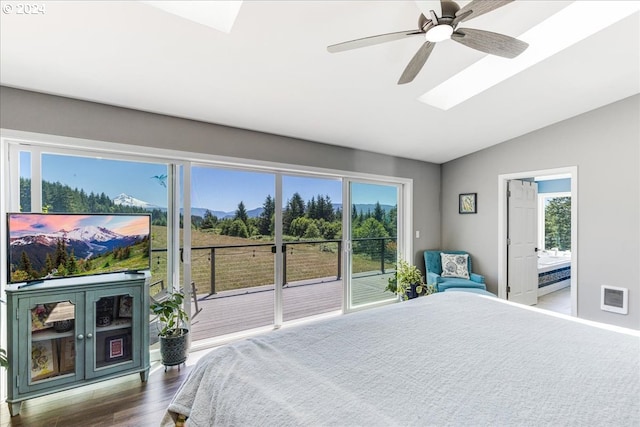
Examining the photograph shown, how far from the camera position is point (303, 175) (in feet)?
Result: 12.4

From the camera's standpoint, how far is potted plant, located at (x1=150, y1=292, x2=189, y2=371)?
8.63ft

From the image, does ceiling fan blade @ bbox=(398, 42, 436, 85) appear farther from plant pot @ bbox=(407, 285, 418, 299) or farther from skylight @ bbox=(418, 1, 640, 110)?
plant pot @ bbox=(407, 285, 418, 299)

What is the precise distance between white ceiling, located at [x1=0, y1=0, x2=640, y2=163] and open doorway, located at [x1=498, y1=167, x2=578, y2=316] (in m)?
1.02

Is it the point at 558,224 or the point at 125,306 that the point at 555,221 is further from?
the point at 125,306

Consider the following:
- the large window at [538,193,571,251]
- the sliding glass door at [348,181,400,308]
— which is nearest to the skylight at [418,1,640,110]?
the sliding glass door at [348,181,400,308]

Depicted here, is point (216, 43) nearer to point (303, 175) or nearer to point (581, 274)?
point (303, 175)

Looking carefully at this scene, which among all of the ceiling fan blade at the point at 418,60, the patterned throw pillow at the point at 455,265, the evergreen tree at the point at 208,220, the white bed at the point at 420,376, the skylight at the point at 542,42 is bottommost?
the patterned throw pillow at the point at 455,265

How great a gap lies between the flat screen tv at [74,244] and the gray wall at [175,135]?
71 cm

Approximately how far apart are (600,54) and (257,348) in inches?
134

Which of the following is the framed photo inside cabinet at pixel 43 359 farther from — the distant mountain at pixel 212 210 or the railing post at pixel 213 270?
the railing post at pixel 213 270

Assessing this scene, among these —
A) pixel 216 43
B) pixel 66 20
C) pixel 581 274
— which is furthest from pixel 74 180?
pixel 581 274

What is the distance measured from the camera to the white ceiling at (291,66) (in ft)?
5.87

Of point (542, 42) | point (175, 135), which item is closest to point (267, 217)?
point (175, 135)

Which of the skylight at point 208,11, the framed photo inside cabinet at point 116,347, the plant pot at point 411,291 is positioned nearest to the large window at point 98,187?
the framed photo inside cabinet at point 116,347
